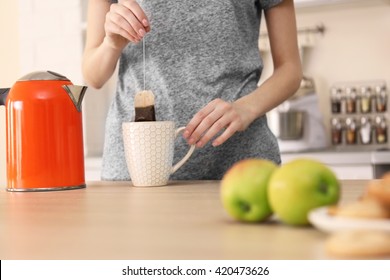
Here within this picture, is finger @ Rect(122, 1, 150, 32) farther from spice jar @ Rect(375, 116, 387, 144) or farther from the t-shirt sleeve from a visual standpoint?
spice jar @ Rect(375, 116, 387, 144)

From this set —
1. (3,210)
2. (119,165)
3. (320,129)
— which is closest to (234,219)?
(3,210)

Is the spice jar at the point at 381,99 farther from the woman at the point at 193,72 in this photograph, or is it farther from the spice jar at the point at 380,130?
the woman at the point at 193,72

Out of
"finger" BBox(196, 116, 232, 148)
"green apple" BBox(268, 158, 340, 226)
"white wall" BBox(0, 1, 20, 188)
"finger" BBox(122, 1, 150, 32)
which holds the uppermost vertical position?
"white wall" BBox(0, 1, 20, 188)

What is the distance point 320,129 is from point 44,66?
4.50 feet

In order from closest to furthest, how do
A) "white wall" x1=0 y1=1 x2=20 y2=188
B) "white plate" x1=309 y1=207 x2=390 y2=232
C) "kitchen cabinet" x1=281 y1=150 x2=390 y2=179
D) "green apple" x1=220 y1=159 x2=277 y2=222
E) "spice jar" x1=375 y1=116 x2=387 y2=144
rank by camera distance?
"white plate" x1=309 y1=207 x2=390 y2=232 → "green apple" x1=220 y1=159 x2=277 y2=222 → "kitchen cabinet" x1=281 y1=150 x2=390 y2=179 → "spice jar" x1=375 y1=116 x2=387 y2=144 → "white wall" x1=0 y1=1 x2=20 y2=188

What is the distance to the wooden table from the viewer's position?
0.50 metres

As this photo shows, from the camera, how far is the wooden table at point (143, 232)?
1.64ft

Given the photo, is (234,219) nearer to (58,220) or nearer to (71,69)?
(58,220)

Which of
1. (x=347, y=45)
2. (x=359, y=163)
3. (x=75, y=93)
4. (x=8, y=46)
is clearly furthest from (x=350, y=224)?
(x=8, y=46)

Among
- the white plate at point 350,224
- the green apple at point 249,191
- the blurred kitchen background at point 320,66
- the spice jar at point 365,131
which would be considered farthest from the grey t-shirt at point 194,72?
the spice jar at point 365,131

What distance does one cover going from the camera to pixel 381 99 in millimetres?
2855

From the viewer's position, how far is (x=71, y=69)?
9.58ft

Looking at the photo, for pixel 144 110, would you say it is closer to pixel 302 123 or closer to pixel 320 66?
pixel 302 123

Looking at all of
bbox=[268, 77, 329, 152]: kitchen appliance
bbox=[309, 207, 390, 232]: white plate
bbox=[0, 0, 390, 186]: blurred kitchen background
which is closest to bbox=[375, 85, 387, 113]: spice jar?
bbox=[0, 0, 390, 186]: blurred kitchen background
